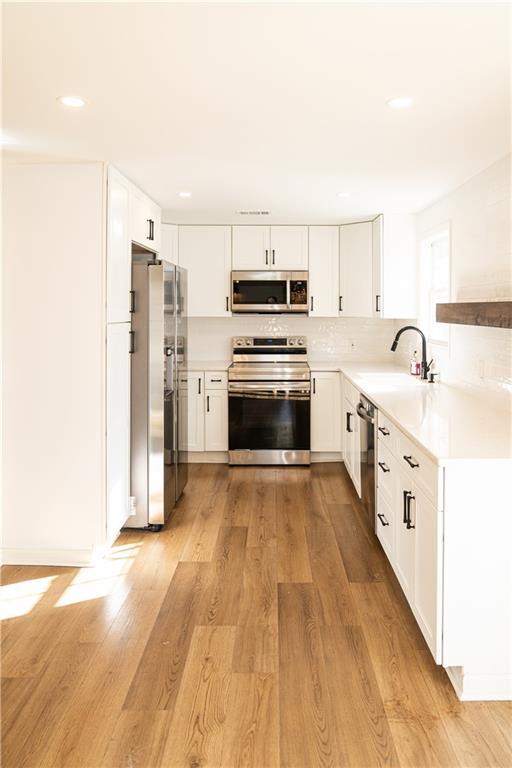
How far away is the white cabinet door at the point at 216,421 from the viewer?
5965 mm

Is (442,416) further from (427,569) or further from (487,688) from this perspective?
(487,688)

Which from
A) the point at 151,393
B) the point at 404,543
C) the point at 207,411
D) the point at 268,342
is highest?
the point at 268,342

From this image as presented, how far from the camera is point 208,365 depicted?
6.16 metres

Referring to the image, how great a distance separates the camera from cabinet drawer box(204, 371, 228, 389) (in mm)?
5938

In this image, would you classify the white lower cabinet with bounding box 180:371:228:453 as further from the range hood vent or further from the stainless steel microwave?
the range hood vent

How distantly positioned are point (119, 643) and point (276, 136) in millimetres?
2461

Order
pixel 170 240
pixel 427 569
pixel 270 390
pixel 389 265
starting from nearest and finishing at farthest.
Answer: pixel 427 569, pixel 389 265, pixel 270 390, pixel 170 240

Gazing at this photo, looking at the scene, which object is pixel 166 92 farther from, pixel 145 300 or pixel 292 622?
pixel 292 622

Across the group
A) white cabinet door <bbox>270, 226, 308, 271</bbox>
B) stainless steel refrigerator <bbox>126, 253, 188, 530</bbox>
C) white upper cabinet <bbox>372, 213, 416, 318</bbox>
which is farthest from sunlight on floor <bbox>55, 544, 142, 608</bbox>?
white cabinet door <bbox>270, 226, 308, 271</bbox>

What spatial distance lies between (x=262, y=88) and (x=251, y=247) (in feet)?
11.9

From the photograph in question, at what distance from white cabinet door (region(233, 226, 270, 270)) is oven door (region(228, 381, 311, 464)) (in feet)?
3.87

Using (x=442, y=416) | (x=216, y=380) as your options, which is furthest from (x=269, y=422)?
(x=442, y=416)

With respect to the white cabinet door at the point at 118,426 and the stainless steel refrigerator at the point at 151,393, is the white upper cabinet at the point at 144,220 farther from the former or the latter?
the white cabinet door at the point at 118,426

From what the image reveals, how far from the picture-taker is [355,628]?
2834 millimetres
